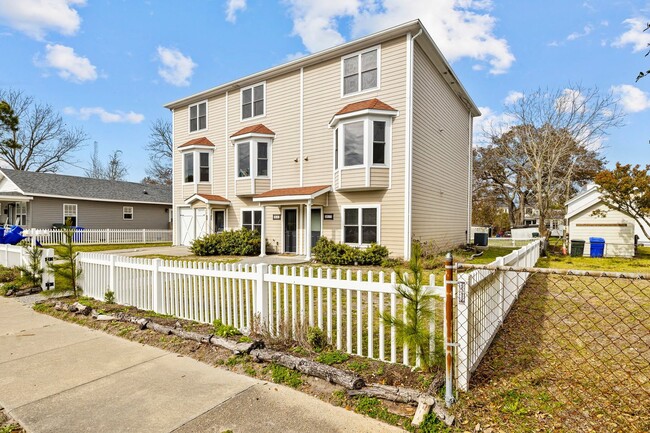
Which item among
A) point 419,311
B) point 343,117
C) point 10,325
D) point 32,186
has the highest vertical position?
point 343,117

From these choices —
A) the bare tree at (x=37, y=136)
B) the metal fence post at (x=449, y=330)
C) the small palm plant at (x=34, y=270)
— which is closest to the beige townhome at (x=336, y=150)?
the small palm plant at (x=34, y=270)

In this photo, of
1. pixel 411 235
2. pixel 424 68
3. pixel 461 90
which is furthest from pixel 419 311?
pixel 461 90

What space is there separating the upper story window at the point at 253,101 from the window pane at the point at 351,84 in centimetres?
447

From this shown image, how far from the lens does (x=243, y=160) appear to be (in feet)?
54.1

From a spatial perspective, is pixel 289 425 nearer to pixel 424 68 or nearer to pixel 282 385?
pixel 282 385

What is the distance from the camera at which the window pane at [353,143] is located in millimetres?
12898

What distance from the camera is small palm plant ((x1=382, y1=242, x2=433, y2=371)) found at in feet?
10.6

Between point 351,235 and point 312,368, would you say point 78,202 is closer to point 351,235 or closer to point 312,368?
point 351,235

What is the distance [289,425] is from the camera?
2.67 meters

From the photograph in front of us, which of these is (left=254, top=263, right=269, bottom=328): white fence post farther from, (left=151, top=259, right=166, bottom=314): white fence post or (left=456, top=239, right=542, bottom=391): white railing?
(left=456, top=239, right=542, bottom=391): white railing

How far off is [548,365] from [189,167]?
18545 millimetres

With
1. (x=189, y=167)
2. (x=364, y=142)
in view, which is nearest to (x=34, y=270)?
(x=364, y=142)

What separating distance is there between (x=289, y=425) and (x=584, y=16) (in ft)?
60.4

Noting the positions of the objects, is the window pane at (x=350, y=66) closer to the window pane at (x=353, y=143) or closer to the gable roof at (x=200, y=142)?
the window pane at (x=353, y=143)
